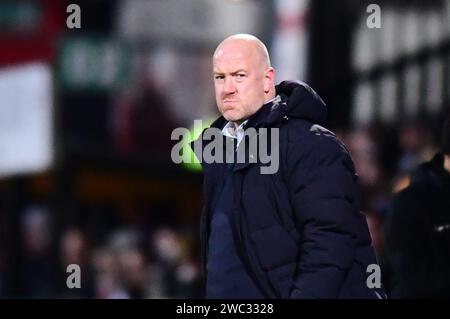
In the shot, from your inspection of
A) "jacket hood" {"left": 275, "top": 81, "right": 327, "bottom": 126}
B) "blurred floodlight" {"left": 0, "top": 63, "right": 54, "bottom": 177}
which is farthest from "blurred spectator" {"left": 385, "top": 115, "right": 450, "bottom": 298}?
"blurred floodlight" {"left": 0, "top": 63, "right": 54, "bottom": 177}

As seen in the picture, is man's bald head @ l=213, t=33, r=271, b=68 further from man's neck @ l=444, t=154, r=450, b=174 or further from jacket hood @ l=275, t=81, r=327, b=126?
man's neck @ l=444, t=154, r=450, b=174

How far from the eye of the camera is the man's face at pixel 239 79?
16.8 ft

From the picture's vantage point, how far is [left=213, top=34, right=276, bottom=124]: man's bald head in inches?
201

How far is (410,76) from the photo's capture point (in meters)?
13.4

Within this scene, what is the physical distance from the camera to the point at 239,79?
16.8 ft

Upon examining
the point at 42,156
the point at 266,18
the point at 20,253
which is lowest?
the point at 20,253

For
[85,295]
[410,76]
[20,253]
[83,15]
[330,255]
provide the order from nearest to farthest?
[330,255], [85,295], [410,76], [20,253], [83,15]

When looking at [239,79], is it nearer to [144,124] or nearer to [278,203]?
[278,203]

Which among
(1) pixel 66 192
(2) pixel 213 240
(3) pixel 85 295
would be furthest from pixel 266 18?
(2) pixel 213 240

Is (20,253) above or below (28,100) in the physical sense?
below

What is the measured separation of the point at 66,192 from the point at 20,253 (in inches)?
34.1

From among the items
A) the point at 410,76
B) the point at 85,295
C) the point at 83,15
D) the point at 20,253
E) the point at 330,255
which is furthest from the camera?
the point at 83,15

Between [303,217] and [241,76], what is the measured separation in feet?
1.91
